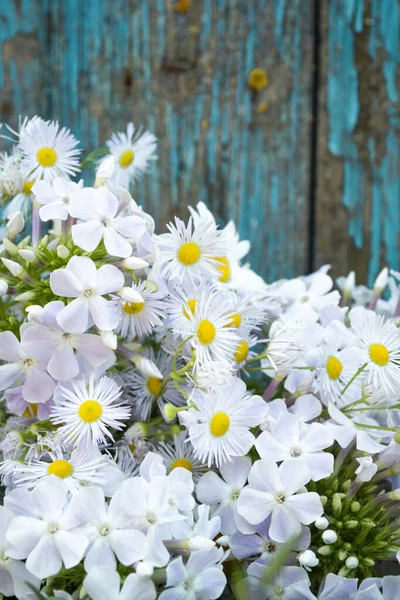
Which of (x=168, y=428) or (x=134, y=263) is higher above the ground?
(x=134, y=263)

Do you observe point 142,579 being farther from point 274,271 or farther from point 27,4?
point 27,4

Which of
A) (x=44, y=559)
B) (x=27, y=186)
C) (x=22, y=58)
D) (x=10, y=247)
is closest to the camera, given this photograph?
(x=44, y=559)

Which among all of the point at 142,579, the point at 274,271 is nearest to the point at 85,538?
the point at 142,579

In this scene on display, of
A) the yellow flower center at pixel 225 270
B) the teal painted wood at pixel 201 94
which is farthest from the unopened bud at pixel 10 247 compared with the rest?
the teal painted wood at pixel 201 94

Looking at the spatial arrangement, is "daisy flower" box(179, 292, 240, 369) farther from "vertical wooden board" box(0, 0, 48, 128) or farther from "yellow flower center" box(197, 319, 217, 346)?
"vertical wooden board" box(0, 0, 48, 128)

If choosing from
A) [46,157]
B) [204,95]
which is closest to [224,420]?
[46,157]

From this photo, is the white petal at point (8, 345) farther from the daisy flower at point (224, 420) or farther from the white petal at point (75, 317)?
the daisy flower at point (224, 420)

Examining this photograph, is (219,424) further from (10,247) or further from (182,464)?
(10,247)
